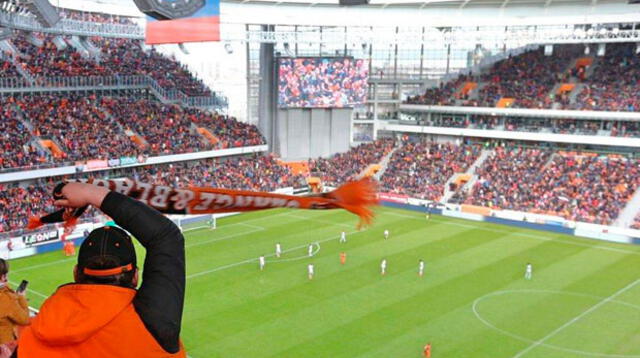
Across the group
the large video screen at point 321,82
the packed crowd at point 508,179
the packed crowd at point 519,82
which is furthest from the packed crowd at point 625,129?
the large video screen at point 321,82

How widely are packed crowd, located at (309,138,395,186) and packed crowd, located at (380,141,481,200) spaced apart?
1.70m

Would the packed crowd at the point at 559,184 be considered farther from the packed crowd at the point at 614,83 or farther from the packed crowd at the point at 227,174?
the packed crowd at the point at 227,174

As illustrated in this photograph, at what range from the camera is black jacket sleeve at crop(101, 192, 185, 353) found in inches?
82.1

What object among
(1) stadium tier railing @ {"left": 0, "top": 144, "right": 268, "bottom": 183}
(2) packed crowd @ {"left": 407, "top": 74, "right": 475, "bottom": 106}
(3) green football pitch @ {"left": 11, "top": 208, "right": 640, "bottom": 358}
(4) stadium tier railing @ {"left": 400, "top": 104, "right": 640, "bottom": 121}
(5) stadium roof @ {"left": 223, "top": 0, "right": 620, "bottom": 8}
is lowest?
(3) green football pitch @ {"left": 11, "top": 208, "right": 640, "bottom": 358}

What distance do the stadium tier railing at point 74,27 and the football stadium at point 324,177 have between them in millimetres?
158

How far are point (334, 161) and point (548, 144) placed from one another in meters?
17.6

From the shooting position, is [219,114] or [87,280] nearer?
[87,280]

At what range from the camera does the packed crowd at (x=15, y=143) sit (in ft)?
113

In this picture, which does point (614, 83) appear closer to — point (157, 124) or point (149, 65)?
point (157, 124)

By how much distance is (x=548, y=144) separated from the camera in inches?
1884

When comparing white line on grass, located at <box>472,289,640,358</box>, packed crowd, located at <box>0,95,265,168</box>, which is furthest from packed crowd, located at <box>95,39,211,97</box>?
white line on grass, located at <box>472,289,640,358</box>

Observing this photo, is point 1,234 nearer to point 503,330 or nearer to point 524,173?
point 503,330

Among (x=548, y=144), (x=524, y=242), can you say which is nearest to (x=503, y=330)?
(x=524, y=242)

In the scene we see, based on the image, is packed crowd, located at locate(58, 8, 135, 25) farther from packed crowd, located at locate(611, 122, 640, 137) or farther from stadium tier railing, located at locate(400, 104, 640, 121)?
packed crowd, located at locate(611, 122, 640, 137)
